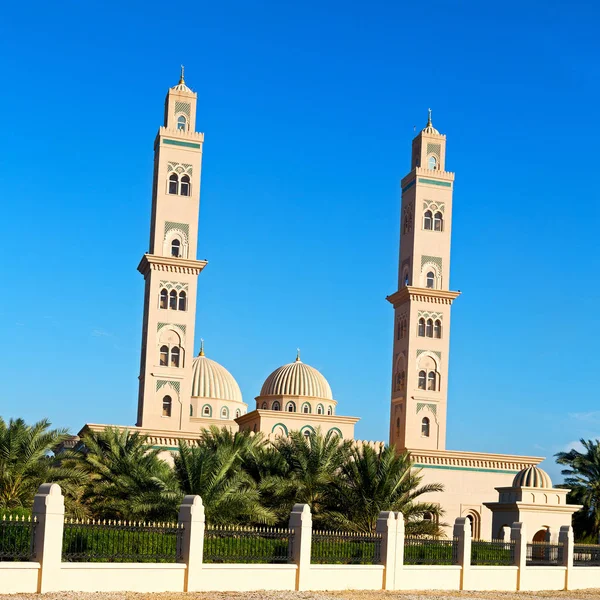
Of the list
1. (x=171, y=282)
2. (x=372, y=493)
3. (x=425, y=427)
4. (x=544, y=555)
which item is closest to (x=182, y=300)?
(x=171, y=282)

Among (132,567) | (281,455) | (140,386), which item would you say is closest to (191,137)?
(140,386)

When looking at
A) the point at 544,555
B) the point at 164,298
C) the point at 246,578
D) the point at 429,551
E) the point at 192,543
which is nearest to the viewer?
the point at 192,543

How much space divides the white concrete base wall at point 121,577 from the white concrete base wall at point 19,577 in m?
0.56

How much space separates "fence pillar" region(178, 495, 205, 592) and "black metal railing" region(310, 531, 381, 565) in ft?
10.9

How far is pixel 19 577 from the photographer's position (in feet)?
62.5

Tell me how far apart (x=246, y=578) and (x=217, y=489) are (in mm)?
4349

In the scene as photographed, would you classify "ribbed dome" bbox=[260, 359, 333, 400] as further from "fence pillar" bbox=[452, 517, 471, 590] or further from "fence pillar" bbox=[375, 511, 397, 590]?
"fence pillar" bbox=[375, 511, 397, 590]

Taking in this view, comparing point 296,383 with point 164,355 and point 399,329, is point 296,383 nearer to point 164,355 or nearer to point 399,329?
point 399,329

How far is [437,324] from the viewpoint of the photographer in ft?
161

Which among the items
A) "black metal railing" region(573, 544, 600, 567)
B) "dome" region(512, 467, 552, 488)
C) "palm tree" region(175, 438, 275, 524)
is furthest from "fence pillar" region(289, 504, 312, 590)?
"dome" region(512, 467, 552, 488)

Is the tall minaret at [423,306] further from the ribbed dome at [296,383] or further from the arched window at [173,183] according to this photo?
the arched window at [173,183]

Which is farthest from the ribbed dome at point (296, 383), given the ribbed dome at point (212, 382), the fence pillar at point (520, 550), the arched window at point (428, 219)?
the fence pillar at point (520, 550)

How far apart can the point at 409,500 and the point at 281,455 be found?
4017 mm

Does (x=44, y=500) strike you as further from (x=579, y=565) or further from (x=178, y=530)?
(x=579, y=565)
